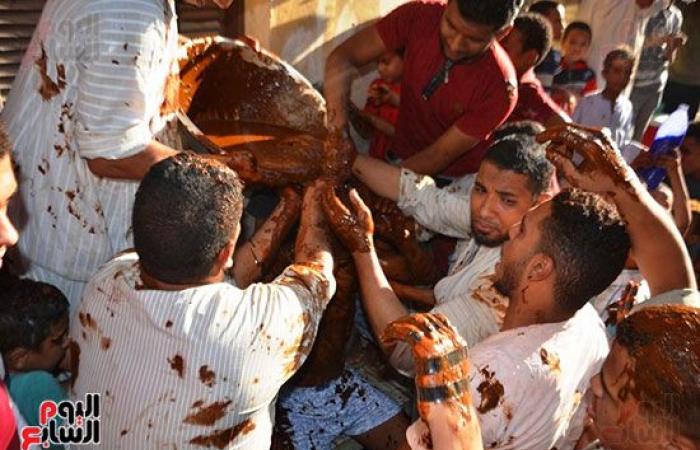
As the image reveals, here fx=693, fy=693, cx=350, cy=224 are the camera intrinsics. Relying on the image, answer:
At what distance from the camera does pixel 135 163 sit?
2049 mm

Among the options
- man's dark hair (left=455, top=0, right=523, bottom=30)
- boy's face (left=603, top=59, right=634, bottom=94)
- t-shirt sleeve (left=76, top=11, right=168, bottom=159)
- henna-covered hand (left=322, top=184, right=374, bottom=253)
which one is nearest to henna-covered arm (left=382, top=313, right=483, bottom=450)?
henna-covered hand (left=322, top=184, right=374, bottom=253)

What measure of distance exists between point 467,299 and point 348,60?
159cm

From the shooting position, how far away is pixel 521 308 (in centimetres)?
198

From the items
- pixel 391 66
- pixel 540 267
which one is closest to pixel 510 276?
pixel 540 267

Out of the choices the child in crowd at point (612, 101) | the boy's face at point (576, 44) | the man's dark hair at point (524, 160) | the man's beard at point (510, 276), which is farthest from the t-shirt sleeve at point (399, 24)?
the boy's face at point (576, 44)

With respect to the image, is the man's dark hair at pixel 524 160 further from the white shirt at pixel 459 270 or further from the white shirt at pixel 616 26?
the white shirt at pixel 616 26

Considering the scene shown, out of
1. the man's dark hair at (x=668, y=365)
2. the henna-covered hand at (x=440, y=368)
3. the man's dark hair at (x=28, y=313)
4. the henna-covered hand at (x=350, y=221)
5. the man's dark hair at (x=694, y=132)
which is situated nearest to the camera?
the man's dark hair at (x=668, y=365)

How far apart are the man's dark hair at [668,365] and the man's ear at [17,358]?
1.78 meters

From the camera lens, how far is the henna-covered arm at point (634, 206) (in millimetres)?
2260

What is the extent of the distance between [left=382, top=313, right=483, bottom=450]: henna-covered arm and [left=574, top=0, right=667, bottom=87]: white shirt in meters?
5.81

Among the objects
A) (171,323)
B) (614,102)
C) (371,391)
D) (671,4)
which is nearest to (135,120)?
(171,323)

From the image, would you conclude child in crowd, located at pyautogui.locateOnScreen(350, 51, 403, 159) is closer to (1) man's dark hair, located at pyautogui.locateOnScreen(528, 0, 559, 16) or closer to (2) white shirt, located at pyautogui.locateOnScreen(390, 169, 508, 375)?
(2) white shirt, located at pyautogui.locateOnScreen(390, 169, 508, 375)

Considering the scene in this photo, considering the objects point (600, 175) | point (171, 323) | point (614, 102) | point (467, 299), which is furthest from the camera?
point (614, 102)

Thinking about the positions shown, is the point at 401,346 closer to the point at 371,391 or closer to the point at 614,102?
the point at 371,391
